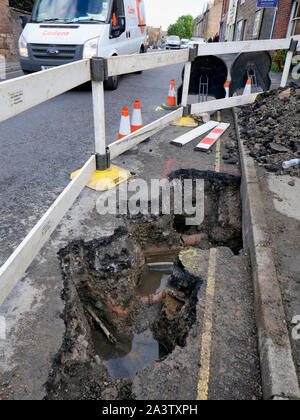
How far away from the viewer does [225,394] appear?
1.98 m

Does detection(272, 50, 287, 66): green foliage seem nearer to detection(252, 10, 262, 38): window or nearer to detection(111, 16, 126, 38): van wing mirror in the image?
detection(252, 10, 262, 38): window

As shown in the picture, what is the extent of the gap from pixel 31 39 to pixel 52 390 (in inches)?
347

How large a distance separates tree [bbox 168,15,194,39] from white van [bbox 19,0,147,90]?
311 ft

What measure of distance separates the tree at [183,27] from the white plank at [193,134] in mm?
97907

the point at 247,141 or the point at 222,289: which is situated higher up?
the point at 247,141

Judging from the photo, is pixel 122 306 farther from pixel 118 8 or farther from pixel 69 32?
pixel 118 8

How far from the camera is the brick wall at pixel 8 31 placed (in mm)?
14312

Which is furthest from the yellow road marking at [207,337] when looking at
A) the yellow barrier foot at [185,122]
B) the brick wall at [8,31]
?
the brick wall at [8,31]

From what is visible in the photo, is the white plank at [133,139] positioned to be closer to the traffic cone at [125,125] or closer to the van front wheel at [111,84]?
the traffic cone at [125,125]

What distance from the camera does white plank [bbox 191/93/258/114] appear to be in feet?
22.0

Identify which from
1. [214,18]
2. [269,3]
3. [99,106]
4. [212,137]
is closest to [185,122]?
[212,137]

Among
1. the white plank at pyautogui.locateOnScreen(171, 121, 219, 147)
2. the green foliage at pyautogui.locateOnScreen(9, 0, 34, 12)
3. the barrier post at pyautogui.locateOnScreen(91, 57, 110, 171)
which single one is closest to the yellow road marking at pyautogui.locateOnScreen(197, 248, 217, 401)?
the barrier post at pyautogui.locateOnScreen(91, 57, 110, 171)

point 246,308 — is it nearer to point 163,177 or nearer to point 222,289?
point 222,289

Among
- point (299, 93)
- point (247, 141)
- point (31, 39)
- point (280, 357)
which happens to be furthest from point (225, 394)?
point (31, 39)
